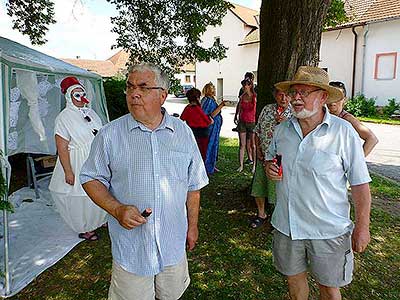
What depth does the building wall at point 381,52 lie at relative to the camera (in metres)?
17.5

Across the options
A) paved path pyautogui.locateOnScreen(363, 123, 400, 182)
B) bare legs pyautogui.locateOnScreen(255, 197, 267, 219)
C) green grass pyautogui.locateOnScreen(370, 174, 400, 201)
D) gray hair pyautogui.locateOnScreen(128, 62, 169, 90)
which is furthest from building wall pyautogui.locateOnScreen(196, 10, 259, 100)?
gray hair pyautogui.locateOnScreen(128, 62, 169, 90)

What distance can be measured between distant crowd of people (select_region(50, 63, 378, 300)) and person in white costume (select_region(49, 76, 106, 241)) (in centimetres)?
196

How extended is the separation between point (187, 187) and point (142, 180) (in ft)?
1.08

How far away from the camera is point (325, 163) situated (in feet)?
6.92

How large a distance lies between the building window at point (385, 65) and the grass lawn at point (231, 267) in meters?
15.3

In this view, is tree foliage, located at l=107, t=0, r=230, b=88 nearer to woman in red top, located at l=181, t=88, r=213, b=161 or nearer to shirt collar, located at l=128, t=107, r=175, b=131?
woman in red top, located at l=181, t=88, r=213, b=161

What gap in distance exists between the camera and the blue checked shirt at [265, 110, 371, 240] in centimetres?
211

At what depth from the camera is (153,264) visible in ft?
6.52

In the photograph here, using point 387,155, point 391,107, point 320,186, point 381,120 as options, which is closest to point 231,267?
point 320,186

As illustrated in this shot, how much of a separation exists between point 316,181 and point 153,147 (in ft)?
3.30

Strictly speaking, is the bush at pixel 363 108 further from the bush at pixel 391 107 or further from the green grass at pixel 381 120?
the green grass at pixel 381 120

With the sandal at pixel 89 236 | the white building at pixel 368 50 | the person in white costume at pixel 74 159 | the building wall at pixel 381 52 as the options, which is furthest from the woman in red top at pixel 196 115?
the building wall at pixel 381 52

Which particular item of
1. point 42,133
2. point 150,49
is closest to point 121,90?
point 150,49

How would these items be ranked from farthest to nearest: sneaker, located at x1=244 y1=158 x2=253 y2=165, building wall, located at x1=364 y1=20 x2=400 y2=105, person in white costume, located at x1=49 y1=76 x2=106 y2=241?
1. building wall, located at x1=364 y1=20 x2=400 y2=105
2. sneaker, located at x1=244 y1=158 x2=253 y2=165
3. person in white costume, located at x1=49 y1=76 x2=106 y2=241
